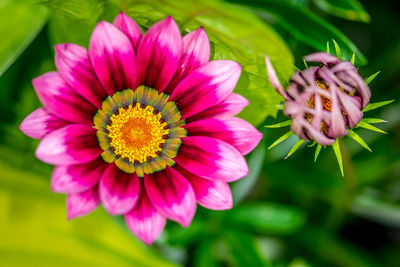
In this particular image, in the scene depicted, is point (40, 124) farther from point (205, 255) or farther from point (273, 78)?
point (205, 255)

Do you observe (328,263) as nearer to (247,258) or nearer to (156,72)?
(247,258)

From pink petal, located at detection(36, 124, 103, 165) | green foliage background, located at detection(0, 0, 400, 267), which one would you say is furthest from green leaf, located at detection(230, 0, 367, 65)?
pink petal, located at detection(36, 124, 103, 165)

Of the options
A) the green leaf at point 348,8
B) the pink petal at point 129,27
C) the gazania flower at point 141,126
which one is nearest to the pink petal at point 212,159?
the gazania flower at point 141,126

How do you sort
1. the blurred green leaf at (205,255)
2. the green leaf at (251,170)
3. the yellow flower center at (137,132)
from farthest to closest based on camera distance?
the blurred green leaf at (205,255) < the green leaf at (251,170) < the yellow flower center at (137,132)

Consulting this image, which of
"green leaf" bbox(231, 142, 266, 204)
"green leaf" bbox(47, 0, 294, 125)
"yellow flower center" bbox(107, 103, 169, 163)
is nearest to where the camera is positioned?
"green leaf" bbox(47, 0, 294, 125)

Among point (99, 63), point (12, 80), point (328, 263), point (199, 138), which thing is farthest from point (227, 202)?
point (328, 263)

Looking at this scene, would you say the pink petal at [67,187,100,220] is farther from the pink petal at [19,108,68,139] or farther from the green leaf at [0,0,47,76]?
the green leaf at [0,0,47,76]

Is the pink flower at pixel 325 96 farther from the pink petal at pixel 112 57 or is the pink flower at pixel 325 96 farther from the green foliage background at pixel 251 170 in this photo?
the pink petal at pixel 112 57

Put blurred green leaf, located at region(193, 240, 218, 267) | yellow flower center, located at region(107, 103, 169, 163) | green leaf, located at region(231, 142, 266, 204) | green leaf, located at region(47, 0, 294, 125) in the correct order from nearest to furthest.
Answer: green leaf, located at region(47, 0, 294, 125) < yellow flower center, located at region(107, 103, 169, 163) < green leaf, located at region(231, 142, 266, 204) < blurred green leaf, located at region(193, 240, 218, 267)
